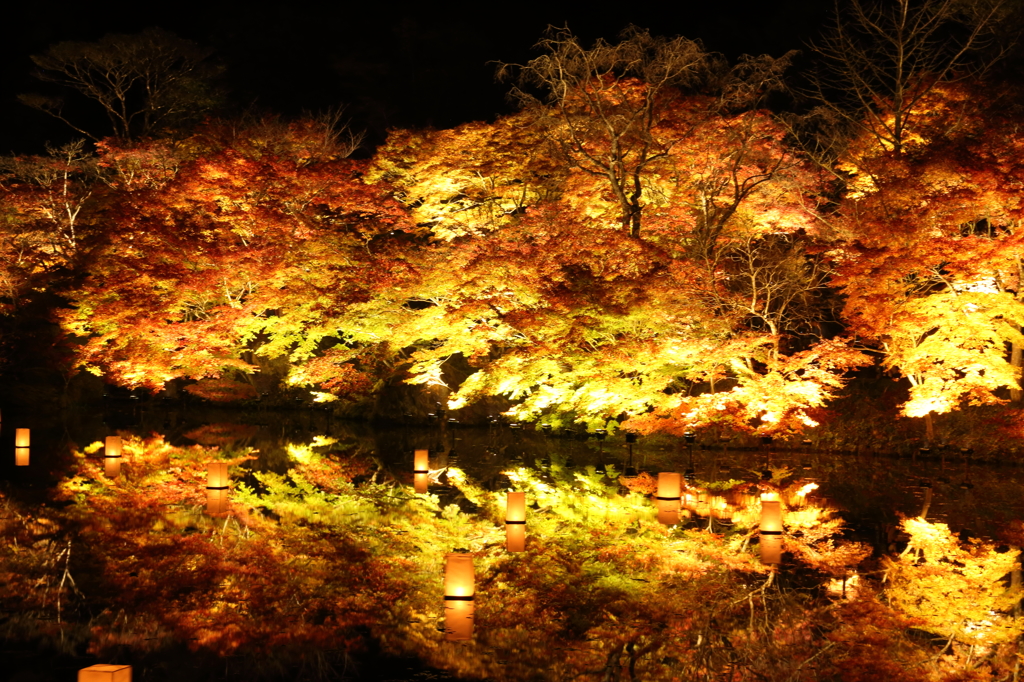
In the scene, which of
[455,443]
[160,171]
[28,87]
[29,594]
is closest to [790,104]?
[455,443]

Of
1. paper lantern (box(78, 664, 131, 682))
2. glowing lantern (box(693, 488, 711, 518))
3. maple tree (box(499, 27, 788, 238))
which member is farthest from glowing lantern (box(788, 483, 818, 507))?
paper lantern (box(78, 664, 131, 682))

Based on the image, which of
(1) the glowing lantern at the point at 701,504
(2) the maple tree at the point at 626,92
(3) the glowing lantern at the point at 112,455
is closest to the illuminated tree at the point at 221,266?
(3) the glowing lantern at the point at 112,455

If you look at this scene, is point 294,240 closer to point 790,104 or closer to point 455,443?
point 455,443

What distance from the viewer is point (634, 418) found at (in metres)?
15.0

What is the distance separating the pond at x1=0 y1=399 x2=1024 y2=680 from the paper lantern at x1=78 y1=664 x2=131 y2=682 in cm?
93

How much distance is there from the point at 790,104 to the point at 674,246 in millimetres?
9708

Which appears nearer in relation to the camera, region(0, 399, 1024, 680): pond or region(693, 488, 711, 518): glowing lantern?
region(0, 399, 1024, 680): pond

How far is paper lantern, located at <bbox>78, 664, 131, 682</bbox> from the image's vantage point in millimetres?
4086

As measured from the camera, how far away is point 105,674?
4.08 m

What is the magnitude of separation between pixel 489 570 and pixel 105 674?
3781 mm

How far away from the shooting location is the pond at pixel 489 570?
5449 mm

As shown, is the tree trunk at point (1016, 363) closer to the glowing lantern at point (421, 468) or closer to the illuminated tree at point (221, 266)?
the glowing lantern at point (421, 468)

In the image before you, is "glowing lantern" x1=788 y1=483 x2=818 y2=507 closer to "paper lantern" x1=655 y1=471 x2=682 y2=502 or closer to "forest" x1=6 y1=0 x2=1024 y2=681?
"forest" x1=6 y1=0 x2=1024 y2=681

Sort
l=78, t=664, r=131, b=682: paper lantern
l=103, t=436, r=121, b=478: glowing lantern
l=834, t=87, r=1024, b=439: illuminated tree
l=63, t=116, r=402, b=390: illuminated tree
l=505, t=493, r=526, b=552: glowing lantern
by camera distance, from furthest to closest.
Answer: l=63, t=116, r=402, b=390: illuminated tree < l=103, t=436, r=121, b=478: glowing lantern < l=834, t=87, r=1024, b=439: illuminated tree < l=505, t=493, r=526, b=552: glowing lantern < l=78, t=664, r=131, b=682: paper lantern
